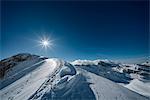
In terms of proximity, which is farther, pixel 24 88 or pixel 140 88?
pixel 140 88

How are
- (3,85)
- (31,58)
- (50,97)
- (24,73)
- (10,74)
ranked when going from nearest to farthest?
(50,97), (3,85), (24,73), (10,74), (31,58)

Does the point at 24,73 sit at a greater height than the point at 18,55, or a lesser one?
lesser

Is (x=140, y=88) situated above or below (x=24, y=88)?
below

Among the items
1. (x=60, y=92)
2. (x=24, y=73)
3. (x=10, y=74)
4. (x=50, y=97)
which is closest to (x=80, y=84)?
(x=60, y=92)

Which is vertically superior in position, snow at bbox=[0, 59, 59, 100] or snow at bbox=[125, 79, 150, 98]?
snow at bbox=[0, 59, 59, 100]

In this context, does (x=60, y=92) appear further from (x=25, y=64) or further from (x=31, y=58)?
(x=31, y=58)

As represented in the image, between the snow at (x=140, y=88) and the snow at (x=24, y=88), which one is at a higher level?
the snow at (x=24, y=88)

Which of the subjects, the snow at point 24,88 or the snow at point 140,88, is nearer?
the snow at point 24,88

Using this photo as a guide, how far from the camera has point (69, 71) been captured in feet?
84.5

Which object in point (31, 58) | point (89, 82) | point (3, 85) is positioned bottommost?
point (3, 85)

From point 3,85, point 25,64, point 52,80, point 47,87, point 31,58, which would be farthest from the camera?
point 31,58

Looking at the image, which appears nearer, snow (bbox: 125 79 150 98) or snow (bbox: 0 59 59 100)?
snow (bbox: 0 59 59 100)

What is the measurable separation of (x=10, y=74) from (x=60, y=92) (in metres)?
17.4

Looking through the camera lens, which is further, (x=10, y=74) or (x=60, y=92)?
(x=10, y=74)
